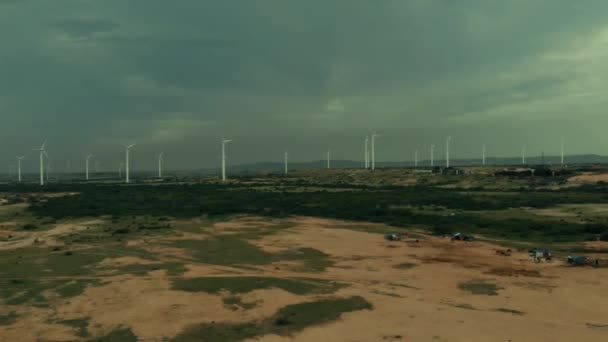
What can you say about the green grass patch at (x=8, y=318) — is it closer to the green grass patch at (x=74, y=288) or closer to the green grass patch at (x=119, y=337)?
the green grass patch at (x=74, y=288)

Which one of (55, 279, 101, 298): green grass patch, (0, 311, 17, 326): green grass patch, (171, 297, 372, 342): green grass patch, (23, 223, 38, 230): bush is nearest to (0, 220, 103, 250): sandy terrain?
(23, 223, 38, 230): bush

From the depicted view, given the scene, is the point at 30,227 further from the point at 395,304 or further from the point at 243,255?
the point at 395,304

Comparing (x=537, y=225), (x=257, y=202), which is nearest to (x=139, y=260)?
(x=537, y=225)

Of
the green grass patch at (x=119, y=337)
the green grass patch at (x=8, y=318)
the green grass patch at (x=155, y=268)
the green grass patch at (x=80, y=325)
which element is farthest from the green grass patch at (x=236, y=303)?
the green grass patch at (x=8, y=318)

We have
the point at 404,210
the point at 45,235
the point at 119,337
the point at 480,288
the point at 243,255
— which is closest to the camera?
the point at 119,337

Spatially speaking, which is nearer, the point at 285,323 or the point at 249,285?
the point at 285,323

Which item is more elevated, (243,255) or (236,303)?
(236,303)

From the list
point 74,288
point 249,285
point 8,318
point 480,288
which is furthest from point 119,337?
point 480,288
